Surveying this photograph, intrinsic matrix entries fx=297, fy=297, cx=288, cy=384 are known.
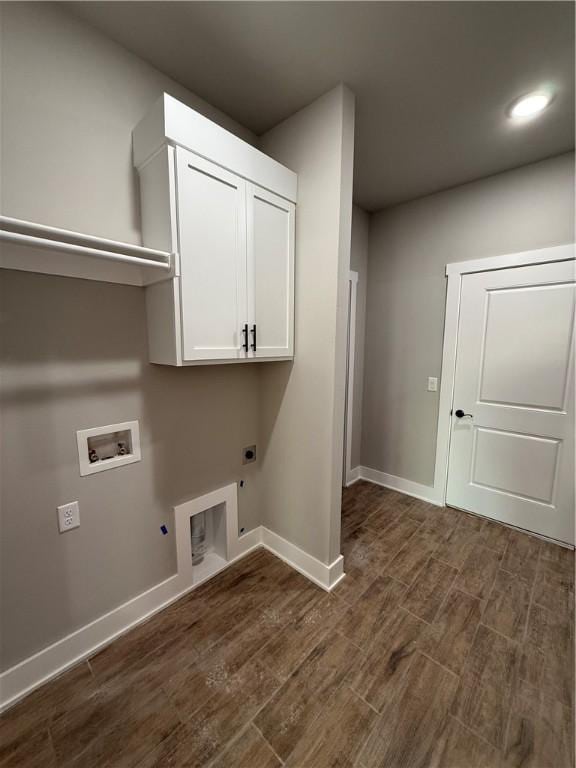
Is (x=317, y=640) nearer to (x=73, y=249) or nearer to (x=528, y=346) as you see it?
(x=73, y=249)

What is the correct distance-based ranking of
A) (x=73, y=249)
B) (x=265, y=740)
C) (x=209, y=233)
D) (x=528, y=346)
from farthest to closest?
(x=528, y=346) → (x=209, y=233) → (x=265, y=740) → (x=73, y=249)

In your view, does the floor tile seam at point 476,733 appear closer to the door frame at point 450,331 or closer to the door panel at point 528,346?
the door frame at point 450,331

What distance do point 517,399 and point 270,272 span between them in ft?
7.03

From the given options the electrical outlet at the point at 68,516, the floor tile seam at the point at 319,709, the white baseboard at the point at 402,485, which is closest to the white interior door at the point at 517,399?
the white baseboard at the point at 402,485

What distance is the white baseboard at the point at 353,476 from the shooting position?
318 centimetres

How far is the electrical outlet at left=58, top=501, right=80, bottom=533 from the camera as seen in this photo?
1.30 meters

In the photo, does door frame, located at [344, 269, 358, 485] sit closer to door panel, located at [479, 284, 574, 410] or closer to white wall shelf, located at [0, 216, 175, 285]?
door panel, located at [479, 284, 574, 410]

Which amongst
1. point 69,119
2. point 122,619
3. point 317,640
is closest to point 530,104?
point 69,119

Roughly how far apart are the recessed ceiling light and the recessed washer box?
2.69 m

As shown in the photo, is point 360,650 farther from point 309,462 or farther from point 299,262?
point 299,262

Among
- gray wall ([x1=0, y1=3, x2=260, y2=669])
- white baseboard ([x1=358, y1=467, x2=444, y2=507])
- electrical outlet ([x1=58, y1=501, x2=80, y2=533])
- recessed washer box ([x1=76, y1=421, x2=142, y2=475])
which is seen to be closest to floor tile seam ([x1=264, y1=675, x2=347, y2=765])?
gray wall ([x1=0, y1=3, x2=260, y2=669])

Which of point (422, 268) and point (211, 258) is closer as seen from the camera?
point (211, 258)

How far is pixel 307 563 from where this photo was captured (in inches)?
75.2

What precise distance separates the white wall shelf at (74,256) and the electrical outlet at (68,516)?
3.28ft
